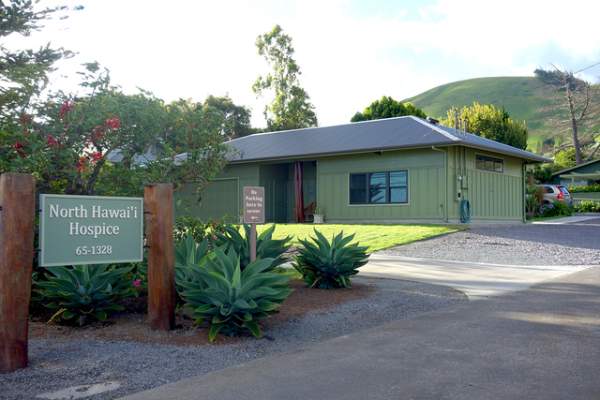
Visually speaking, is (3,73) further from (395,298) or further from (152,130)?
(395,298)

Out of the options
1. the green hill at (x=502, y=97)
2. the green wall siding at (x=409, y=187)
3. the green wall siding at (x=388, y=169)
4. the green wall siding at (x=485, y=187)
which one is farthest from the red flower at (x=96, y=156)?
the green hill at (x=502, y=97)

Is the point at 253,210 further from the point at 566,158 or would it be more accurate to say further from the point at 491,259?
the point at 566,158

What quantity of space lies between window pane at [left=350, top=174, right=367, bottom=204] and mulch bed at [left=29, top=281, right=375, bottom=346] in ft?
50.0

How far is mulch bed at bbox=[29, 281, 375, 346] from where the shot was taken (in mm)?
7312

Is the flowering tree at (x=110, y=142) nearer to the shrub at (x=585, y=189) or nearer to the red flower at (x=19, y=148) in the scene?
the red flower at (x=19, y=148)

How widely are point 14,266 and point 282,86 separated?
4962 centimetres

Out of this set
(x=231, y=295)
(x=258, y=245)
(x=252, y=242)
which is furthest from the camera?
(x=258, y=245)

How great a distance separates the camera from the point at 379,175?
24.7 m

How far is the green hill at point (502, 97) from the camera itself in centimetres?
13938

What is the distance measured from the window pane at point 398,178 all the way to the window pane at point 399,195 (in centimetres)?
18

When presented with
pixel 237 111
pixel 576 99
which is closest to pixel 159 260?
pixel 237 111

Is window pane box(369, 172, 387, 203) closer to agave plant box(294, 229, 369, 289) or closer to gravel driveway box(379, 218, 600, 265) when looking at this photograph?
gravel driveway box(379, 218, 600, 265)

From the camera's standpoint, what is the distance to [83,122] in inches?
383

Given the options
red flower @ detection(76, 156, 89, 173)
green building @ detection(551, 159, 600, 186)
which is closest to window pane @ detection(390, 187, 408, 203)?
red flower @ detection(76, 156, 89, 173)
